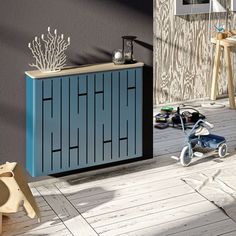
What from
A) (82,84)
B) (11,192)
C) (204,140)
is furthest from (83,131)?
(204,140)

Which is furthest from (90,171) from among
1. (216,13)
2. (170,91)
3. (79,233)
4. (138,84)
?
(216,13)

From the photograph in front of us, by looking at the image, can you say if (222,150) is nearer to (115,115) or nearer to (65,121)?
(115,115)

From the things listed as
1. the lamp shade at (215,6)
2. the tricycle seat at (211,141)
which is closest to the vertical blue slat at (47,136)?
the tricycle seat at (211,141)

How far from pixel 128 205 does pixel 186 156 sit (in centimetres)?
94

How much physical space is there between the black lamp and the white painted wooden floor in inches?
32.6

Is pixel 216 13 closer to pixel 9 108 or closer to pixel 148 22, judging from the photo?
pixel 148 22

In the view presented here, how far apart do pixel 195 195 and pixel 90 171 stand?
33.6 inches

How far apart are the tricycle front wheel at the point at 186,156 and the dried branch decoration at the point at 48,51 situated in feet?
3.83

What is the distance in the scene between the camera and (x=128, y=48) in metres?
4.62

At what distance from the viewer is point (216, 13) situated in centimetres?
684

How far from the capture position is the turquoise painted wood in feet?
13.7

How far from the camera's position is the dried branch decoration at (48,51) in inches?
167

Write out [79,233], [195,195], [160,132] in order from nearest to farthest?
[79,233] → [195,195] → [160,132]

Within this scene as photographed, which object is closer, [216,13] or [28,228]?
[28,228]
